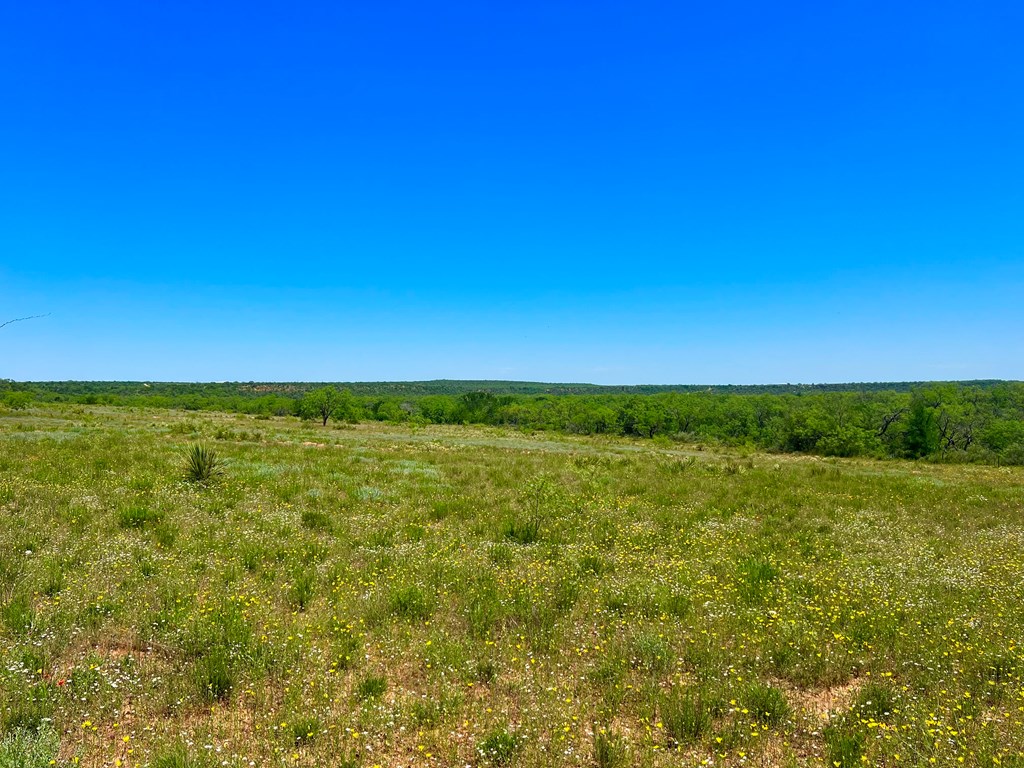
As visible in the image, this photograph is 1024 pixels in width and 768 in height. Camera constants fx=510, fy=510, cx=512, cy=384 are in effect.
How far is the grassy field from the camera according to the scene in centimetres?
467

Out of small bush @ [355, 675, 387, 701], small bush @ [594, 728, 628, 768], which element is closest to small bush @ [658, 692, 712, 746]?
small bush @ [594, 728, 628, 768]

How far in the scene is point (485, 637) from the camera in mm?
6766

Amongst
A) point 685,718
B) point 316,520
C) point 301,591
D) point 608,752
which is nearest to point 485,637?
point 608,752

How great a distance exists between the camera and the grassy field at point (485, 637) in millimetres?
4672

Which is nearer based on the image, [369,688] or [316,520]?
[369,688]

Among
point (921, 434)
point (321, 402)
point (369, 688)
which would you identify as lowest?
point (921, 434)

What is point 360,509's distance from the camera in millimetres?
13609

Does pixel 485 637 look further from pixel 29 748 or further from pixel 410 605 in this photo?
pixel 29 748

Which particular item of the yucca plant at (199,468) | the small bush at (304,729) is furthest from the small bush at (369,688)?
the yucca plant at (199,468)

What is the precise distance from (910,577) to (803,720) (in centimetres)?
619

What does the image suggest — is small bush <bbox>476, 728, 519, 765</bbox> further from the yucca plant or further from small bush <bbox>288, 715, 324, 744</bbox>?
the yucca plant

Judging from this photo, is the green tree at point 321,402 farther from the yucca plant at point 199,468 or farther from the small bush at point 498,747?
the small bush at point 498,747

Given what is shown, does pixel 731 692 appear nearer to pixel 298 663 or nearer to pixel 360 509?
pixel 298 663

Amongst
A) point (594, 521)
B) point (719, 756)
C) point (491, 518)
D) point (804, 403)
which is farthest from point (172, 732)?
point (804, 403)
